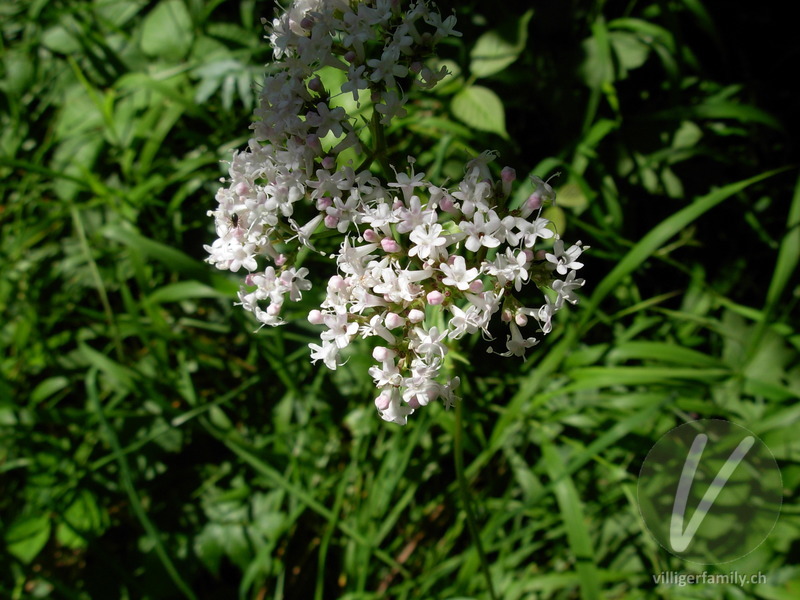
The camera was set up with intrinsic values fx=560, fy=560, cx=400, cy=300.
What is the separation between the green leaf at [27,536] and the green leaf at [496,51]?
2.82m

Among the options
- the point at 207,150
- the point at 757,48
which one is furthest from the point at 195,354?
the point at 757,48

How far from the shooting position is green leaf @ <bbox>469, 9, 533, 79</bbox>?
2.15 metres

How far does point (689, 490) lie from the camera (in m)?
2.27

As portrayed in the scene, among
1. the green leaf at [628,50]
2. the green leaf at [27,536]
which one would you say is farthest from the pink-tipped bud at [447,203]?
the green leaf at [27,536]

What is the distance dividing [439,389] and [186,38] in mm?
2559

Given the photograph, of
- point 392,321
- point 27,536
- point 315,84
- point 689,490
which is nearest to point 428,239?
point 392,321

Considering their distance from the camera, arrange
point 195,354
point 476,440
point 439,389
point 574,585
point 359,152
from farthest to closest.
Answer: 1. point 195,354
2. point 476,440
3. point 574,585
4. point 359,152
5. point 439,389

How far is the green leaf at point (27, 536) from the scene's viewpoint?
2.55 meters

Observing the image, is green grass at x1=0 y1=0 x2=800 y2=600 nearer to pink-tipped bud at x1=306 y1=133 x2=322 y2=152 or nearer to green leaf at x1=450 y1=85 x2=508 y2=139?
green leaf at x1=450 y1=85 x2=508 y2=139

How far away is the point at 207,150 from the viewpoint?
3025 mm

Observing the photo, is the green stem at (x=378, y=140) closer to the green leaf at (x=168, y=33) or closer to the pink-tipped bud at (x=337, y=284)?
the pink-tipped bud at (x=337, y=284)

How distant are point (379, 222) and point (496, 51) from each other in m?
1.30

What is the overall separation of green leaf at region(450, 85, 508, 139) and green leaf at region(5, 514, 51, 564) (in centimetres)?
264

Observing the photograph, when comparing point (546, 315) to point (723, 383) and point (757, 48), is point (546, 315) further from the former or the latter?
point (757, 48)
